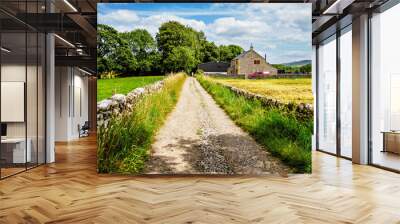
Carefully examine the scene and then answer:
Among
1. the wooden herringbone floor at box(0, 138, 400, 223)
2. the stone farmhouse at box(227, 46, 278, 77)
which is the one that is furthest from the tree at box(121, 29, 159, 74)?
the wooden herringbone floor at box(0, 138, 400, 223)

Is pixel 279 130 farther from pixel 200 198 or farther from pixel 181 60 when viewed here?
pixel 200 198

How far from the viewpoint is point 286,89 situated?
679 cm

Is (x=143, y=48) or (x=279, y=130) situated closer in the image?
(x=279, y=130)

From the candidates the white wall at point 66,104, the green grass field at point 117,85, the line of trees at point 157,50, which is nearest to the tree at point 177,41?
the line of trees at point 157,50

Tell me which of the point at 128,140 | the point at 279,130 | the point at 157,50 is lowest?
the point at 128,140

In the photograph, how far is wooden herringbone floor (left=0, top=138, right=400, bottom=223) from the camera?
14.0ft

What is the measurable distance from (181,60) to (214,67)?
57cm

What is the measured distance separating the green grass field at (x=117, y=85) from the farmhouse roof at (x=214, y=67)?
3.14ft

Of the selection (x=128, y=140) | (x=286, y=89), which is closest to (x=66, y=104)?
(x=128, y=140)

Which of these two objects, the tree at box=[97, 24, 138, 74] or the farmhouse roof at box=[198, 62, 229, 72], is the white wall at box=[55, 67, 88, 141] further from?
the farmhouse roof at box=[198, 62, 229, 72]

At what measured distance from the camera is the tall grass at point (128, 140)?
21.4 ft

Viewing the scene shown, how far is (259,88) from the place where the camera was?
22.3 feet

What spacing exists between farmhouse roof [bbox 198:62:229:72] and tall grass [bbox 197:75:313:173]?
58cm

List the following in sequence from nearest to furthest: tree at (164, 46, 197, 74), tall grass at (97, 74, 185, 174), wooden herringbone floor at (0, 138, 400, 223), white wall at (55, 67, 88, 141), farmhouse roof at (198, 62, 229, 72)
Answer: wooden herringbone floor at (0, 138, 400, 223) → tall grass at (97, 74, 185, 174) → farmhouse roof at (198, 62, 229, 72) → tree at (164, 46, 197, 74) → white wall at (55, 67, 88, 141)
